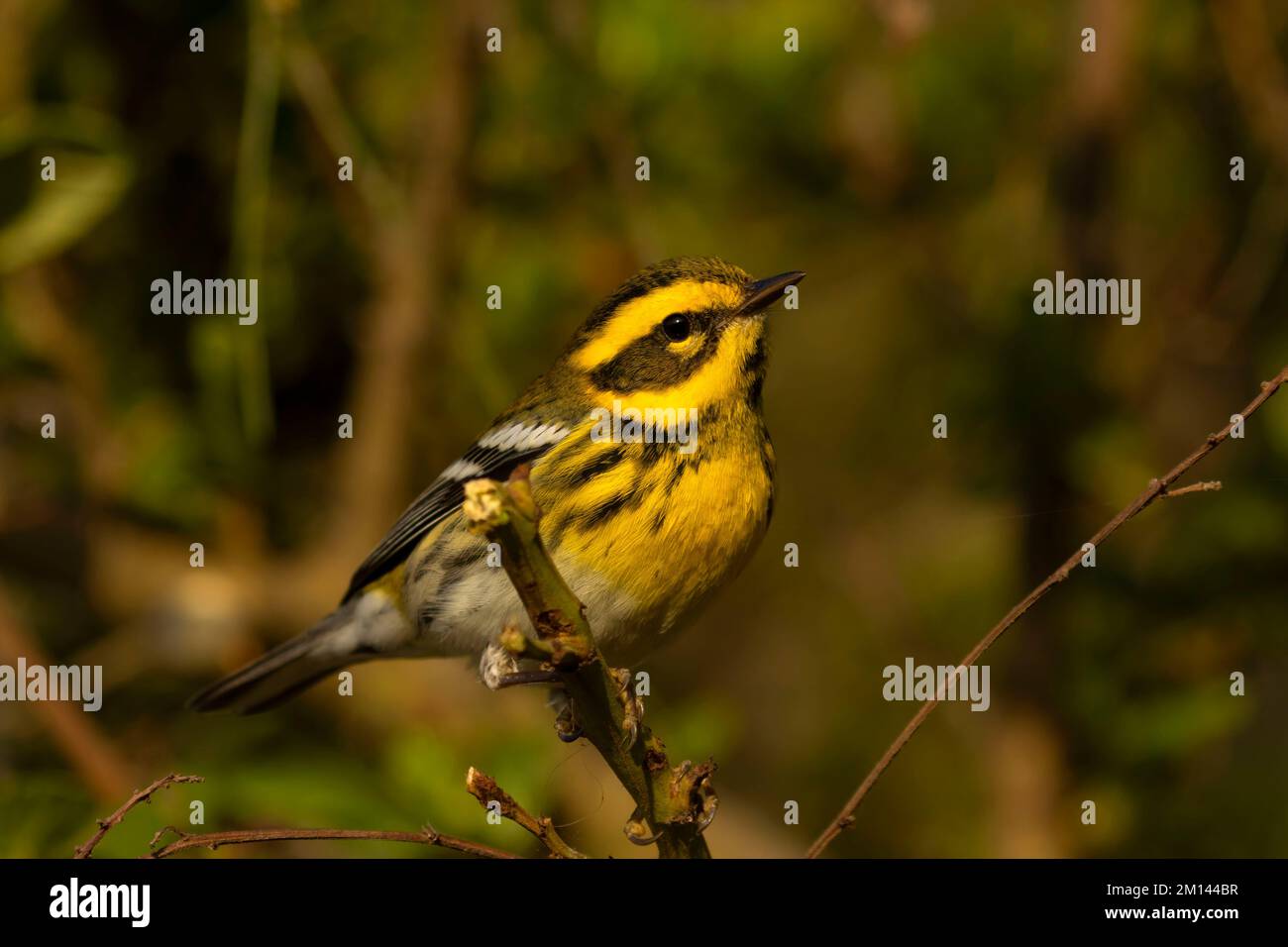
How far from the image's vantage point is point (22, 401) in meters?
5.07

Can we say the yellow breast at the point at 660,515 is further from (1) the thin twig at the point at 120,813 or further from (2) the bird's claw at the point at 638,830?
(1) the thin twig at the point at 120,813

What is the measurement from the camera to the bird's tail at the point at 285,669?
4441 millimetres

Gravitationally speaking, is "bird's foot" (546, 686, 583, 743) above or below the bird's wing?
below

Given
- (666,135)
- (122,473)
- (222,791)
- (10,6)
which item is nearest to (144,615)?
(122,473)

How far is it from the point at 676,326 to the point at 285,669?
1.61 metres

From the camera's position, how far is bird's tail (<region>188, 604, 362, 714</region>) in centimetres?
444

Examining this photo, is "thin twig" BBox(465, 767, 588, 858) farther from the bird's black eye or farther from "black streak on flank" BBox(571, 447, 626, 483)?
the bird's black eye

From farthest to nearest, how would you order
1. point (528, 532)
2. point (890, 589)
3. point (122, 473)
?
point (890, 589)
point (122, 473)
point (528, 532)

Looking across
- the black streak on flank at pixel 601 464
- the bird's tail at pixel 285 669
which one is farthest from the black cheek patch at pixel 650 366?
the bird's tail at pixel 285 669

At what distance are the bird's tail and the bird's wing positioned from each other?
107 millimetres

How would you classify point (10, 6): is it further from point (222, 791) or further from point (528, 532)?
point (528, 532)

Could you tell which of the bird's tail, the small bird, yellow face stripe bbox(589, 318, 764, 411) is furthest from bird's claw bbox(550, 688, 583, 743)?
the bird's tail

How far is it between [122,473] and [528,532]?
3.10 metres

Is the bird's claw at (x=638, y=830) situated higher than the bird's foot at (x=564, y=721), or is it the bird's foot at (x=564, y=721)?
the bird's foot at (x=564, y=721)
